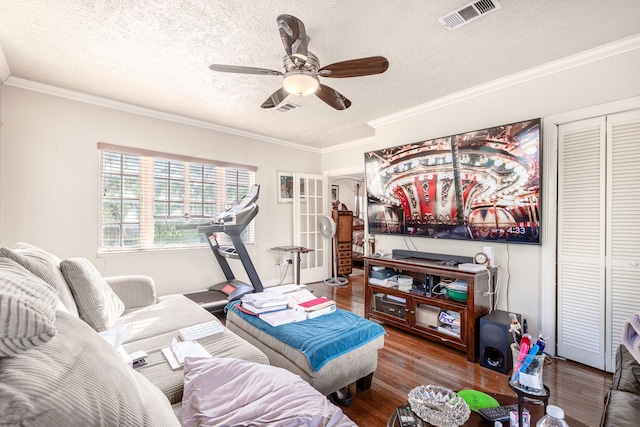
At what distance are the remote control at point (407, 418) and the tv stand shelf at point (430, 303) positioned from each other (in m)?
1.63

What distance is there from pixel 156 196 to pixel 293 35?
295 cm

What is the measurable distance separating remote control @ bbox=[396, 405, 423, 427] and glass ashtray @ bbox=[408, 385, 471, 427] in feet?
0.07

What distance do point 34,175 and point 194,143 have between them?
1714 mm

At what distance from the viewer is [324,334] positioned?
1805mm

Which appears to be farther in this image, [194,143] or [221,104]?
[194,143]

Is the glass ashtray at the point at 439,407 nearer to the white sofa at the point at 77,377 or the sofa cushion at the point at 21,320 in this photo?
the white sofa at the point at 77,377

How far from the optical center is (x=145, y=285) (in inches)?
98.9

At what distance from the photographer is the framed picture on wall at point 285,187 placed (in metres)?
4.95

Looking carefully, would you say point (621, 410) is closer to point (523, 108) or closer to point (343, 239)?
point (523, 108)

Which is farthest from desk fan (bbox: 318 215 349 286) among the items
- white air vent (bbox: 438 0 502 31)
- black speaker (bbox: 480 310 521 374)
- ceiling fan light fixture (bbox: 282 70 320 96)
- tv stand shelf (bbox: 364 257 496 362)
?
white air vent (bbox: 438 0 502 31)

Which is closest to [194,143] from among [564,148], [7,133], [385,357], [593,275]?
[7,133]

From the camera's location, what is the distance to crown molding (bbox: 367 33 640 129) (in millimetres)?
2160

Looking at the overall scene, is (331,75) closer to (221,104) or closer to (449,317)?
(221,104)

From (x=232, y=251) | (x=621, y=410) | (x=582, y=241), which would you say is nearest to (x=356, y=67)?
(x=621, y=410)
